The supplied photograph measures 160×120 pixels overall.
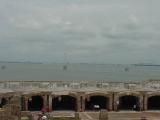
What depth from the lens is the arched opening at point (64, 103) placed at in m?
59.0

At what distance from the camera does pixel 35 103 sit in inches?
2339

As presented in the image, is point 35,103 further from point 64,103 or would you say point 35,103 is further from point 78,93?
point 78,93

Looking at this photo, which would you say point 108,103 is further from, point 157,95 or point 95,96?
point 157,95

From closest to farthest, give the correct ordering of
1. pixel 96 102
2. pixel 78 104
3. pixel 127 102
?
pixel 78 104 < pixel 96 102 < pixel 127 102

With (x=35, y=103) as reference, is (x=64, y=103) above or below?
below

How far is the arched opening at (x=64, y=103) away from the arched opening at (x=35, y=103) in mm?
1730

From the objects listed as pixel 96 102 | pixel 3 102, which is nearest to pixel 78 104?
pixel 96 102

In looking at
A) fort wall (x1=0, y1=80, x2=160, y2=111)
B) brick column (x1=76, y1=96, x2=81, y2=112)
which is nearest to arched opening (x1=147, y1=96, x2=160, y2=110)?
fort wall (x1=0, y1=80, x2=160, y2=111)

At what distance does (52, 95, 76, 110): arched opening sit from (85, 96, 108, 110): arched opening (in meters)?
2.02

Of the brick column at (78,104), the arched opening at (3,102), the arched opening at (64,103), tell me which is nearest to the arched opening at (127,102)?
the brick column at (78,104)

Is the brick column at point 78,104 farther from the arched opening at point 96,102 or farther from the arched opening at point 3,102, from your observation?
the arched opening at point 3,102

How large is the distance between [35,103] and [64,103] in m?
4.10

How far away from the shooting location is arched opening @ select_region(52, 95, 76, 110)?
59.0 meters

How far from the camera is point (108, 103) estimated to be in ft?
189
